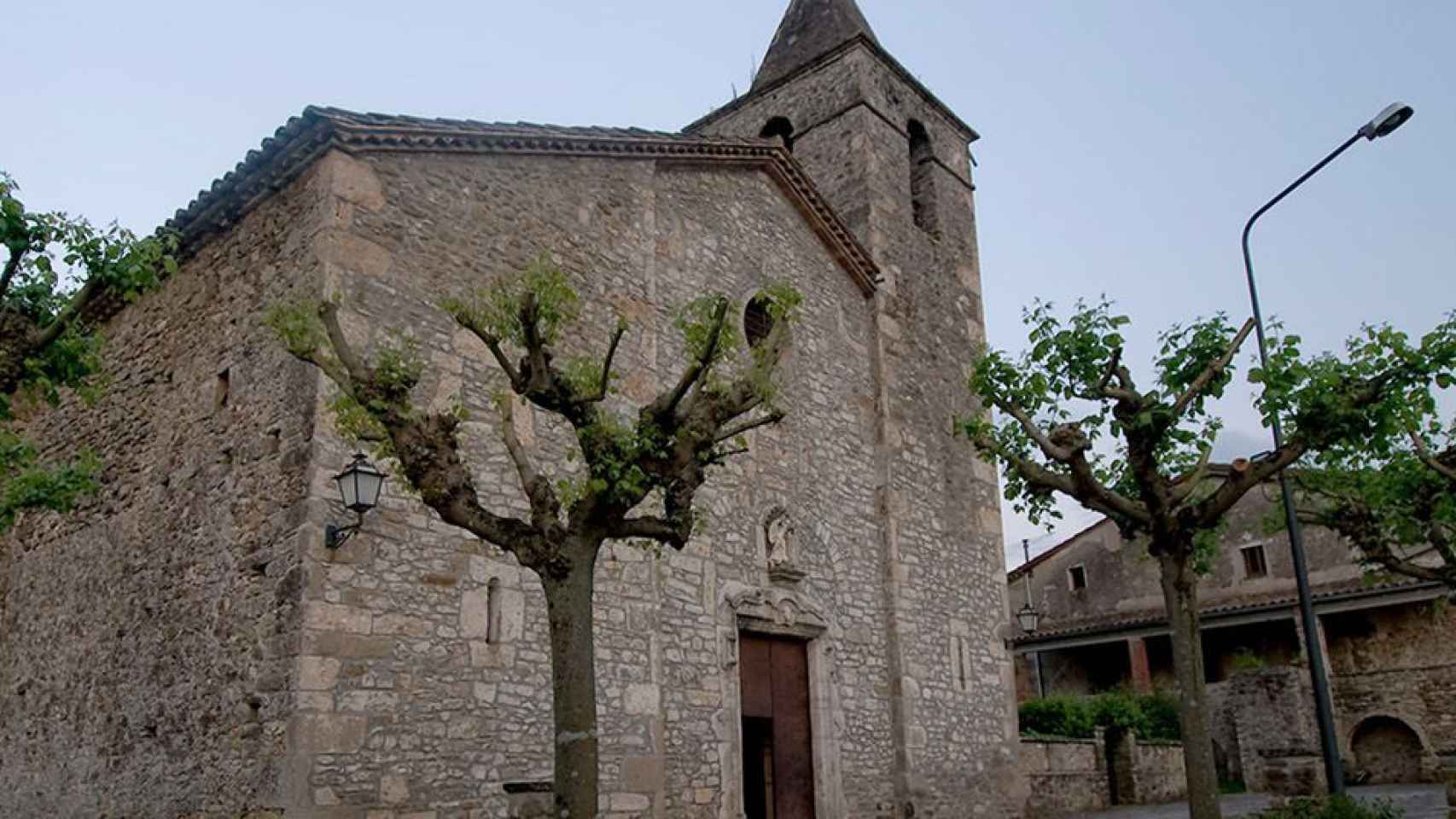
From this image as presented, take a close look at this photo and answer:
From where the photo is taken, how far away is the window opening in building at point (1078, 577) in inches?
1293

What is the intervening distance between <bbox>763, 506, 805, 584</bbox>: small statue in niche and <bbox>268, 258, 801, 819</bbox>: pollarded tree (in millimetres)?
5262

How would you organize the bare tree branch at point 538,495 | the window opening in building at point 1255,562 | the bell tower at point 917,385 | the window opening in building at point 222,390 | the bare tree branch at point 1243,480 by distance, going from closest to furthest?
the bare tree branch at point 538,495 < the bare tree branch at point 1243,480 < the window opening in building at point 222,390 < the bell tower at point 917,385 < the window opening in building at point 1255,562

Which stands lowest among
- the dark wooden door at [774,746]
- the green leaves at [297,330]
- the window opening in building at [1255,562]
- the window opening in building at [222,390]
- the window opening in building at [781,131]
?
the dark wooden door at [774,746]

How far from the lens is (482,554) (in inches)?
405

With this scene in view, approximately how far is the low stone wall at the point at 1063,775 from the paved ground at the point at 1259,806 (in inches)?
12.9

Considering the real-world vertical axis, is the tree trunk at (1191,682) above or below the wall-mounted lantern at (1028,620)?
below

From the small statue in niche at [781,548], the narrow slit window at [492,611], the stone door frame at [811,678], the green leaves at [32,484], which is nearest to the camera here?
the green leaves at [32,484]

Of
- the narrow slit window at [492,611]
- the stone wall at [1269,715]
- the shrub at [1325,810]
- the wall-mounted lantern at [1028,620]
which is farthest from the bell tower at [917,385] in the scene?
the stone wall at [1269,715]

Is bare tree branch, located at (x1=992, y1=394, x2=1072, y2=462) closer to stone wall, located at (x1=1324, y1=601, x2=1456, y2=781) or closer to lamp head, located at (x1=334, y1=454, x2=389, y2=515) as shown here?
lamp head, located at (x1=334, y1=454, x2=389, y2=515)

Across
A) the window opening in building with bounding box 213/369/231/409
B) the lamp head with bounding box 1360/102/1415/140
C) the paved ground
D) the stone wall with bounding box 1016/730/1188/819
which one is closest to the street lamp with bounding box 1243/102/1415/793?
the lamp head with bounding box 1360/102/1415/140

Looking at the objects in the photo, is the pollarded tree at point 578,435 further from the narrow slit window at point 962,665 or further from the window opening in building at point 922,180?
the window opening in building at point 922,180

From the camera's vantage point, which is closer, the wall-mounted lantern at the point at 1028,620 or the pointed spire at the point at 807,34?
the wall-mounted lantern at the point at 1028,620

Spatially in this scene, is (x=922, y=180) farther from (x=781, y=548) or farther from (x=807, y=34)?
(x=781, y=548)

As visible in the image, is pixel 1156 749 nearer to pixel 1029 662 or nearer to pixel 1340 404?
pixel 1029 662
